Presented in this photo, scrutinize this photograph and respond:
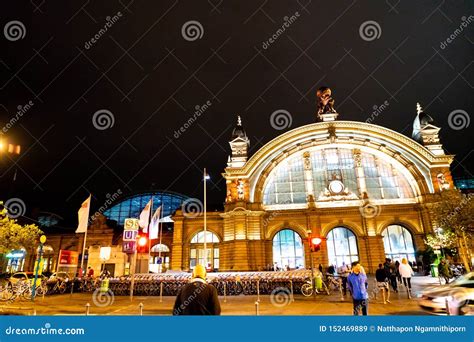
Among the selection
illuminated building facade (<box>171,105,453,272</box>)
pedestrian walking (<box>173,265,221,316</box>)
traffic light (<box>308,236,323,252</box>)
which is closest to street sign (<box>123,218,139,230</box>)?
traffic light (<box>308,236,323,252</box>)

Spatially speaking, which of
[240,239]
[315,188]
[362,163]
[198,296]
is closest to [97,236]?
[240,239]

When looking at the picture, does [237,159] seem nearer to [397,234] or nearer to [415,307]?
[397,234]

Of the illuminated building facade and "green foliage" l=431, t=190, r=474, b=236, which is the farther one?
the illuminated building facade

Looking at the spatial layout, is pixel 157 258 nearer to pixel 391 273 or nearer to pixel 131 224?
pixel 131 224

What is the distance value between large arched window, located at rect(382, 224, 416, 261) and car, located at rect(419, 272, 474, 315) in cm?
2870

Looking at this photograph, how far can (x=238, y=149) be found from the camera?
1793 inches

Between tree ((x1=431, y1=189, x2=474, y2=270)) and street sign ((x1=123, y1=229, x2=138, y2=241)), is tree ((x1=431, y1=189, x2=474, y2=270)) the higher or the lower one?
the higher one

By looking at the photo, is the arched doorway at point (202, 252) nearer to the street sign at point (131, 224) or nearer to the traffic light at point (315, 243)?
the traffic light at point (315, 243)

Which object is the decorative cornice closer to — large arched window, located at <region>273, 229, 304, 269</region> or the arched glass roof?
large arched window, located at <region>273, 229, 304, 269</region>

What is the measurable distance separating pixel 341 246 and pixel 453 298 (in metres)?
30.0

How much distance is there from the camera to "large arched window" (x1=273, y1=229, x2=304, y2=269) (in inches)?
1580

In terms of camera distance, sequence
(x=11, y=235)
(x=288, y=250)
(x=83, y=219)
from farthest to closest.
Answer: (x=288, y=250)
(x=11, y=235)
(x=83, y=219)

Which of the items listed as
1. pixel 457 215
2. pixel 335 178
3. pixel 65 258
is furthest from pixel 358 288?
pixel 335 178

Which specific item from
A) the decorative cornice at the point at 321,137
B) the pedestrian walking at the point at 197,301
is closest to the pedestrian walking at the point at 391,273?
the pedestrian walking at the point at 197,301
